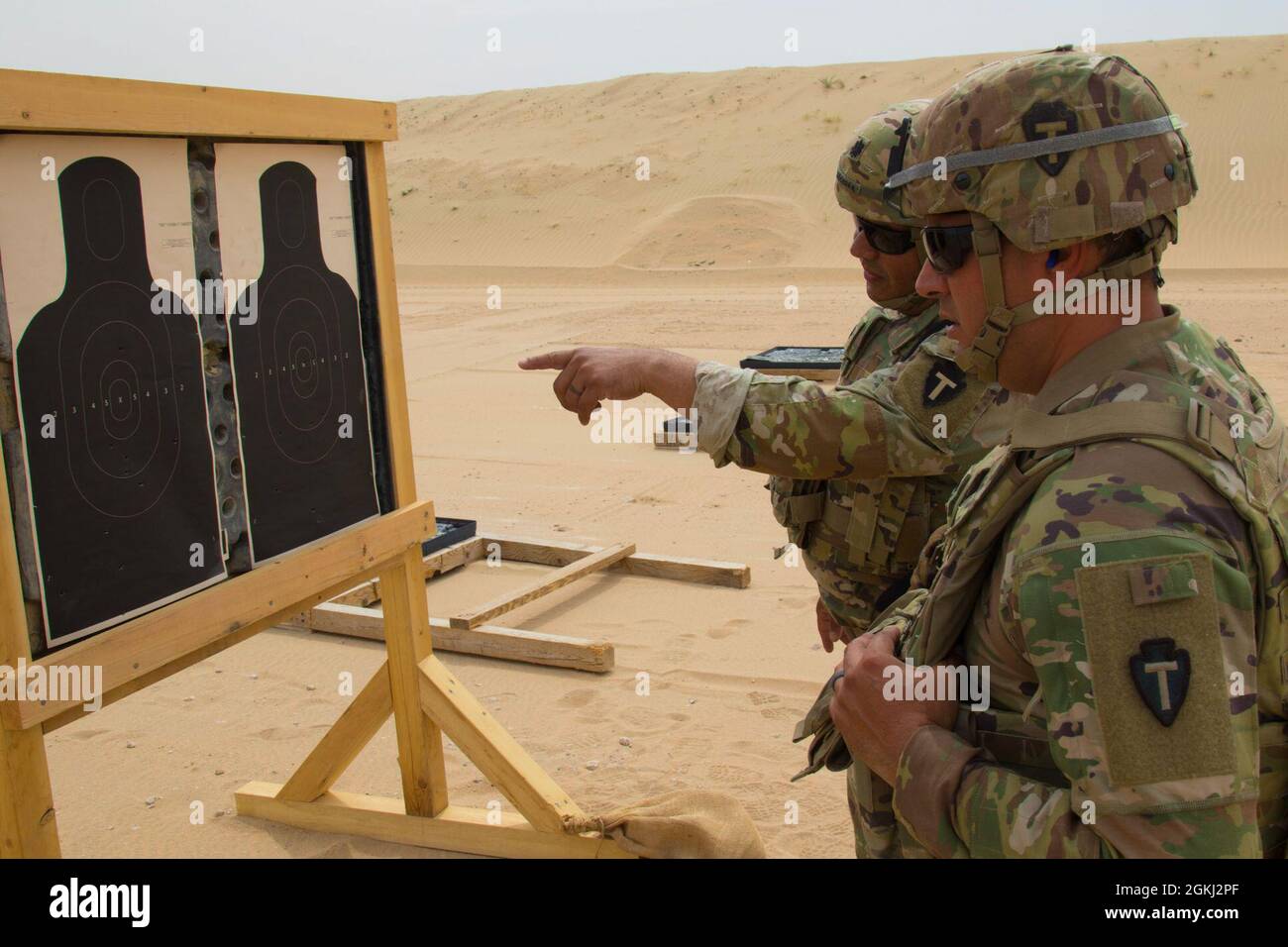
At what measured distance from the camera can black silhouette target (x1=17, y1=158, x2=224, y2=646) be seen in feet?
8.07

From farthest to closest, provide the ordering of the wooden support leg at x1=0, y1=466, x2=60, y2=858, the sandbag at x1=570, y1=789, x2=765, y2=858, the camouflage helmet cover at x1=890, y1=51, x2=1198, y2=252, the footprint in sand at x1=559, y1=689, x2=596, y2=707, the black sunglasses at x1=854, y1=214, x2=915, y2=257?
the footprint in sand at x1=559, y1=689, x2=596, y2=707 → the sandbag at x1=570, y1=789, x2=765, y2=858 → the black sunglasses at x1=854, y1=214, x2=915, y2=257 → the wooden support leg at x1=0, y1=466, x2=60, y2=858 → the camouflage helmet cover at x1=890, y1=51, x2=1198, y2=252

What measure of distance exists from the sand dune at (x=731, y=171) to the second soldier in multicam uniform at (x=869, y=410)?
2197cm

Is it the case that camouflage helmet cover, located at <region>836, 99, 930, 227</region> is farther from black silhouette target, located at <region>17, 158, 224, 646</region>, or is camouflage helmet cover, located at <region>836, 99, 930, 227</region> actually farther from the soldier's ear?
black silhouette target, located at <region>17, 158, 224, 646</region>

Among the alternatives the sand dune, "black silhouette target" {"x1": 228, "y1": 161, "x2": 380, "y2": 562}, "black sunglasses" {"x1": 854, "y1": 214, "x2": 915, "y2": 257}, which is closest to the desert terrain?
the sand dune

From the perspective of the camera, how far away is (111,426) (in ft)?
8.55

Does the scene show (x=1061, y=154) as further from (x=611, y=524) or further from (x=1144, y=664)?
(x=611, y=524)

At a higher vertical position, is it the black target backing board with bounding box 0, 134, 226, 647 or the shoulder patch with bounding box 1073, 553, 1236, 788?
the black target backing board with bounding box 0, 134, 226, 647

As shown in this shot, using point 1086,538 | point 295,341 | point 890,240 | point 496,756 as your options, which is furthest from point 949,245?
point 496,756

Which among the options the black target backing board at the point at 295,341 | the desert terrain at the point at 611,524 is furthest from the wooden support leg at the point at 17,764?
the desert terrain at the point at 611,524

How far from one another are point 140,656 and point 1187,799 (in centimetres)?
217

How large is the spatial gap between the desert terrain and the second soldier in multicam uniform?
4.18 ft

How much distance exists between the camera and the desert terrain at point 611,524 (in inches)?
165

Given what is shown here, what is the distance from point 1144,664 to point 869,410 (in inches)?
52.6

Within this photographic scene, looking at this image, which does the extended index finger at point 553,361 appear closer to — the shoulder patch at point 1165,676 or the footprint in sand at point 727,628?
the shoulder patch at point 1165,676
